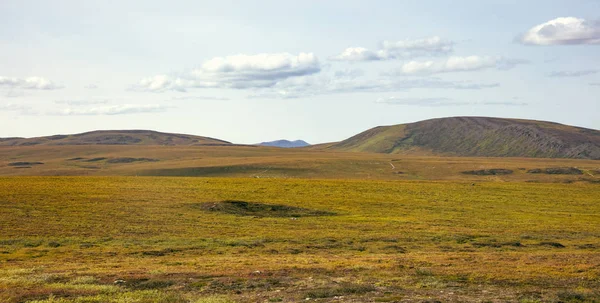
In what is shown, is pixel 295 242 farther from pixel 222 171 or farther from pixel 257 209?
pixel 222 171

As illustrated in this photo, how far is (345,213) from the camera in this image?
225 ft

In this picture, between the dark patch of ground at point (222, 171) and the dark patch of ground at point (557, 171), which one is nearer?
the dark patch of ground at point (222, 171)

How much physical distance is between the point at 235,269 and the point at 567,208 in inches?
2400

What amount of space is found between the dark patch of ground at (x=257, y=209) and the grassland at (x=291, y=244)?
0.22 meters

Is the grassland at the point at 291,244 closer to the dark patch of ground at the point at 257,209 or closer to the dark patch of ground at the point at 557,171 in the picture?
the dark patch of ground at the point at 257,209

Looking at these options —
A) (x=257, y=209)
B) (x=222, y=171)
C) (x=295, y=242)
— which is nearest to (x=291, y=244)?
(x=295, y=242)

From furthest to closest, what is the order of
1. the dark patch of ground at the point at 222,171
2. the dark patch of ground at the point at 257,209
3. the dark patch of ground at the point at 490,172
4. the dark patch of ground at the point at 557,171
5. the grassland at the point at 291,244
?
the dark patch of ground at the point at 557,171 → the dark patch of ground at the point at 490,172 → the dark patch of ground at the point at 222,171 → the dark patch of ground at the point at 257,209 → the grassland at the point at 291,244

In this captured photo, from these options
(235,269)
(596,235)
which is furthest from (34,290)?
(596,235)

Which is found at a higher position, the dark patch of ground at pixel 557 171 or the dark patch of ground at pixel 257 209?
the dark patch of ground at pixel 557 171

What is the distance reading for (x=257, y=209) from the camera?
67688 mm

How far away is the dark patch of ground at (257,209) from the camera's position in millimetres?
65500

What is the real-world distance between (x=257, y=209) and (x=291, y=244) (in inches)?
922

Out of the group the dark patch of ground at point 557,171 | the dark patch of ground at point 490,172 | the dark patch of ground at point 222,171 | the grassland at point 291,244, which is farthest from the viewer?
the dark patch of ground at point 557,171

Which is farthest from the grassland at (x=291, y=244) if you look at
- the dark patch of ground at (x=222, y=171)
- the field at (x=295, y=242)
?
the dark patch of ground at (x=222, y=171)
